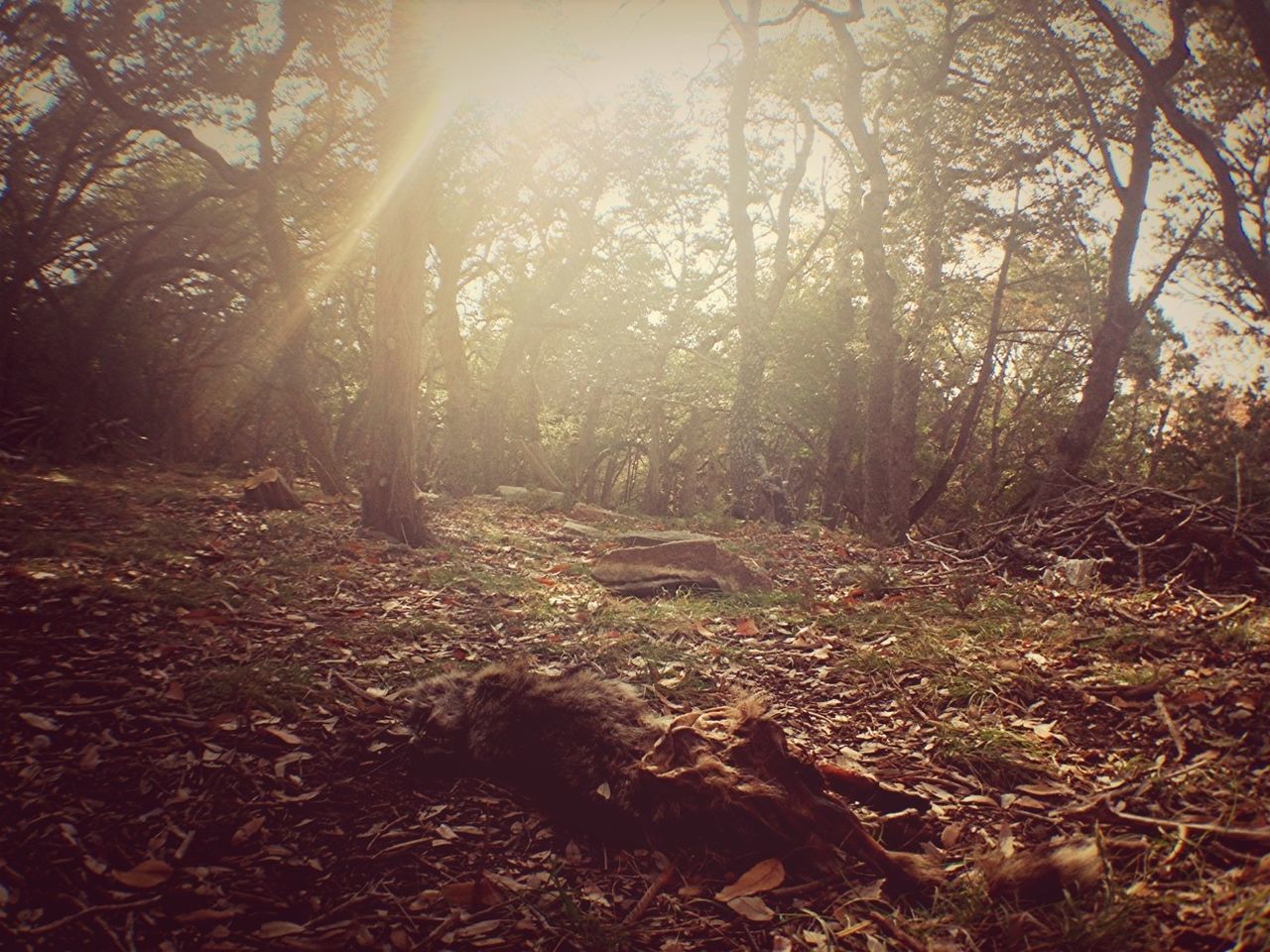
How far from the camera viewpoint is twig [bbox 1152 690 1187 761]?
2.45m

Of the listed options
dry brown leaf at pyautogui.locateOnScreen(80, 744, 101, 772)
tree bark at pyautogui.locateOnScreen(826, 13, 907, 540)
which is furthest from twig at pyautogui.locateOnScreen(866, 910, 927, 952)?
tree bark at pyautogui.locateOnScreen(826, 13, 907, 540)

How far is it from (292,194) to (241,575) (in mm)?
10271

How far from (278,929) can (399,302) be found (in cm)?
682

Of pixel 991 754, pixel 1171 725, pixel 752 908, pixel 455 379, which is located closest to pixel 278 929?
pixel 752 908

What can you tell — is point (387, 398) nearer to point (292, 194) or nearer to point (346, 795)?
point (346, 795)

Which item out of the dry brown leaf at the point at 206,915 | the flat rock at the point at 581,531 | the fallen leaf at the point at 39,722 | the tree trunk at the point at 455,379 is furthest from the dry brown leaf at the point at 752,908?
the tree trunk at the point at 455,379

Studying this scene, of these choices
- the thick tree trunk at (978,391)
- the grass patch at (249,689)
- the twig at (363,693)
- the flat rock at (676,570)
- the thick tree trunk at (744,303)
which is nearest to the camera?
the grass patch at (249,689)

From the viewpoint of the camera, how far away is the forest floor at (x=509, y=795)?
1789 millimetres

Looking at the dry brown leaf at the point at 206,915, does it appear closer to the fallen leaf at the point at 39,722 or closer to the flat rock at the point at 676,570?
the fallen leaf at the point at 39,722

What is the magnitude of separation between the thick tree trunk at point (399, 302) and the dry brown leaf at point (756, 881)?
5967mm

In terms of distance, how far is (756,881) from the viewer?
6.61 feet

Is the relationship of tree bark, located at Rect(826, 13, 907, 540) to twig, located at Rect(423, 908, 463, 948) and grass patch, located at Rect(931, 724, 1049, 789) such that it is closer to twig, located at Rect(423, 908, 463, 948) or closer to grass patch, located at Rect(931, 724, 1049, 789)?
grass patch, located at Rect(931, 724, 1049, 789)

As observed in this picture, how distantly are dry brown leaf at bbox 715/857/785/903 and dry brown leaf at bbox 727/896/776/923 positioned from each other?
0.06ft

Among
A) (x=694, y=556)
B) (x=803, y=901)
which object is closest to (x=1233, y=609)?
(x=803, y=901)
